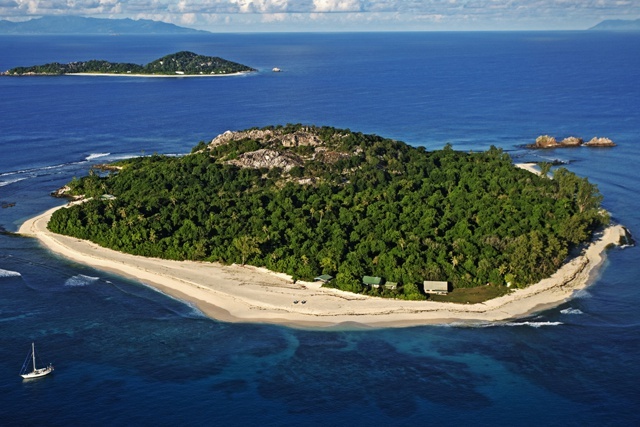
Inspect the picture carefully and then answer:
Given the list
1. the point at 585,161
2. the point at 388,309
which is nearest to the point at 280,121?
the point at 585,161

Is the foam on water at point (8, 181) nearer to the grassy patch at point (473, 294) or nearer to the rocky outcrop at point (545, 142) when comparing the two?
the grassy patch at point (473, 294)

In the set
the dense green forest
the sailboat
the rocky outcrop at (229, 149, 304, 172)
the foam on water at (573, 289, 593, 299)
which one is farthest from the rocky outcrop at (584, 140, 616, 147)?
the sailboat

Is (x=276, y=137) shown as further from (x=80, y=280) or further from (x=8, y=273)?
(x=8, y=273)

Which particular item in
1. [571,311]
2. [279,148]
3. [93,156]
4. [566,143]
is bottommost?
[571,311]

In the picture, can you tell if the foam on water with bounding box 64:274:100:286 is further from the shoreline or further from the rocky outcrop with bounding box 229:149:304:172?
the rocky outcrop with bounding box 229:149:304:172

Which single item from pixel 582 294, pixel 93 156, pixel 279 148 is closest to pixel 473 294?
pixel 582 294

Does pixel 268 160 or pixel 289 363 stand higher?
pixel 268 160
